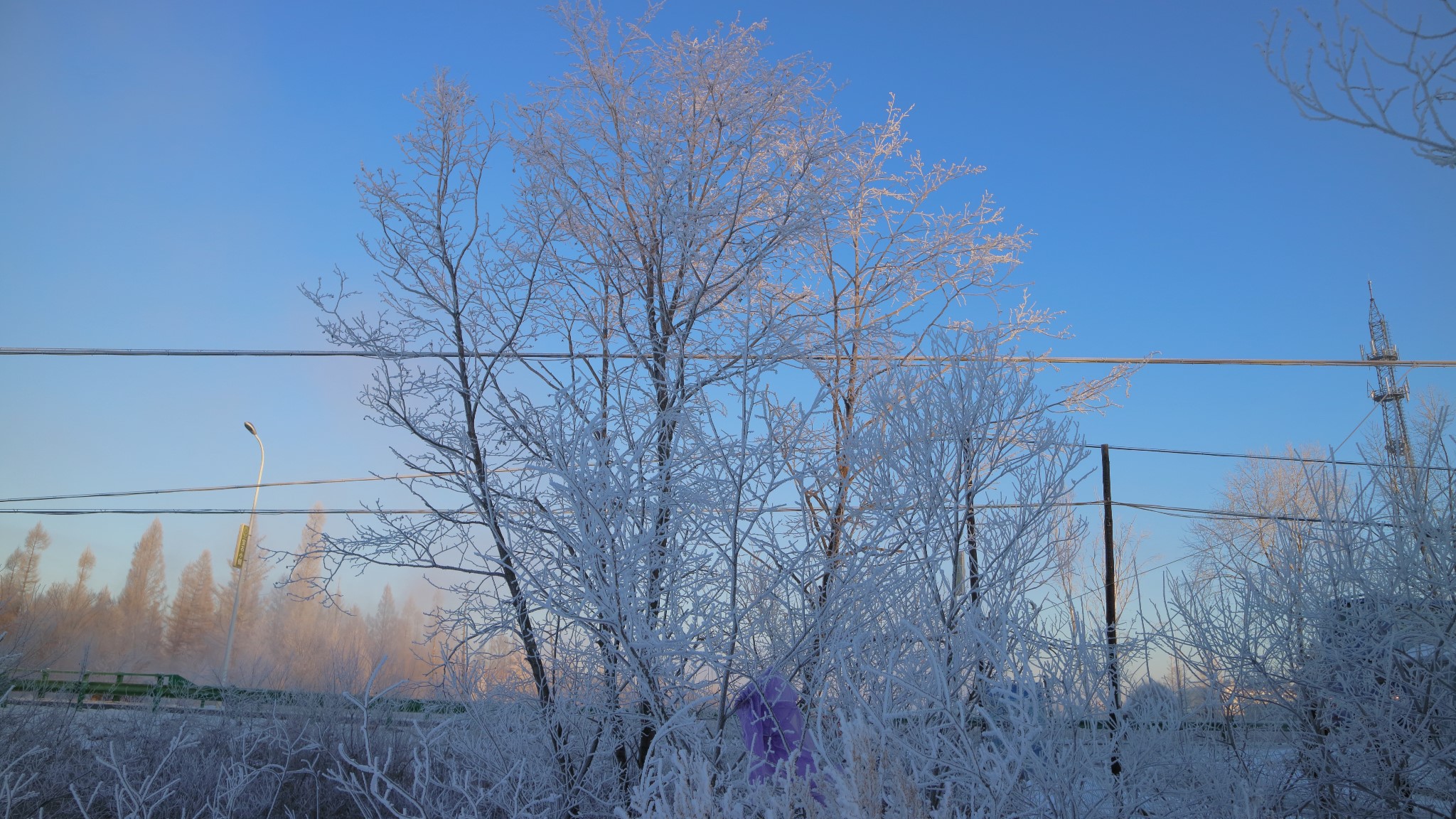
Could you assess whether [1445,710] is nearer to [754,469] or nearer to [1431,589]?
[1431,589]

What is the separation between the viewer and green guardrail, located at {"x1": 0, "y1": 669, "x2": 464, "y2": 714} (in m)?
10.0

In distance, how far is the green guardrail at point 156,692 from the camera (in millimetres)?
10047

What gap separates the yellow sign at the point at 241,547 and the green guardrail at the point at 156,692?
2765 millimetres

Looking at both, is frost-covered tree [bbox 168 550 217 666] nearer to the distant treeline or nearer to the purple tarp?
the distant treeline

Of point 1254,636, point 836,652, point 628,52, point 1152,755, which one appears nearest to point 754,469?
point 836,652

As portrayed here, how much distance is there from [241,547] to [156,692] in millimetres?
6934

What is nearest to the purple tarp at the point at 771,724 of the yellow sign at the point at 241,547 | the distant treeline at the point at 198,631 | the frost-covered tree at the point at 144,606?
the distant treeline at the point at 198,631

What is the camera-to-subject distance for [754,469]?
458cm

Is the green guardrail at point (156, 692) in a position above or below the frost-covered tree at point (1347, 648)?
below

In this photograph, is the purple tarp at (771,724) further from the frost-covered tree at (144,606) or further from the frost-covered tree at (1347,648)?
the frost-covered tree at (144,606)

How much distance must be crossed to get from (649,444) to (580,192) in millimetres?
4447

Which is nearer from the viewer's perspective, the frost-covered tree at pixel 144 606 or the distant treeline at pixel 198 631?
the distant treeline at pixel 198 631

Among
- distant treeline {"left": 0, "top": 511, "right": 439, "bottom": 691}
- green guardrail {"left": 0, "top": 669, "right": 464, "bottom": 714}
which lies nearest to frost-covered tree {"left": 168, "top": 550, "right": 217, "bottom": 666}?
distant treeline {"left": 0, "top": 511, "right": 439, "bottom": 691}

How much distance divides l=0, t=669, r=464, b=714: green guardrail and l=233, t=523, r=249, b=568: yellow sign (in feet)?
9.07
